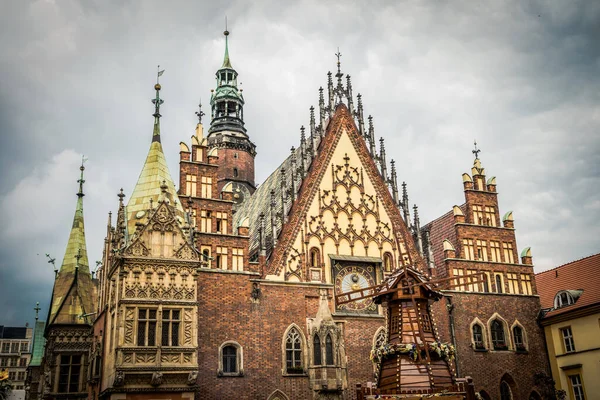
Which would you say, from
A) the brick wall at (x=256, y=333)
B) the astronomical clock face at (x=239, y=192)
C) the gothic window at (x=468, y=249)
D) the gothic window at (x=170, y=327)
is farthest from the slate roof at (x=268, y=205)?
the gothic window at (x=468, y=249)

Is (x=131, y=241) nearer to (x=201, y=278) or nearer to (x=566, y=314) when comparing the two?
(x=201, y=278)

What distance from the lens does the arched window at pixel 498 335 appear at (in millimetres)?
32500

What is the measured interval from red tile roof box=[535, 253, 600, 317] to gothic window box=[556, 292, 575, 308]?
0.34 meters

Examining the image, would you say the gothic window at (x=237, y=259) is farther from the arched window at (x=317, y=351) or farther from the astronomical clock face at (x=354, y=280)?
the astronomical clock face at (x=354, y=280)

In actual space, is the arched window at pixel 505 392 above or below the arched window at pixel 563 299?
below

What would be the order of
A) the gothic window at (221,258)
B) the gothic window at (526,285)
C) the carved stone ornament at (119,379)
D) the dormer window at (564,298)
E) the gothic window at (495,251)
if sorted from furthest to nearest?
1. the gothic window at (495,251)
2. the gothic window at (526,285)
3. the dormer window at (564,298)
4. the gothic window at (221,258)
5. the carved stone ornament at (119,379)

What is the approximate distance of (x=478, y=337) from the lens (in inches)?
1272

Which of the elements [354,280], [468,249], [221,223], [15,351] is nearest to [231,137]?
[221,223]

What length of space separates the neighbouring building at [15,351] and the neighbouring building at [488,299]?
8088 centimetres

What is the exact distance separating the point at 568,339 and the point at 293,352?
14.4 metres

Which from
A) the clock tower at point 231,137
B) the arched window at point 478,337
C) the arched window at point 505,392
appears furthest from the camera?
the clock tower at point 231,137

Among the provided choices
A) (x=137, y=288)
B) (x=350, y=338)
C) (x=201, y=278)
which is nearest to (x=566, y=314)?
(x=350, y=338)

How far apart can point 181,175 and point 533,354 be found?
19.7 meters

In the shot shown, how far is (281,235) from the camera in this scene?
30578 millimetres
